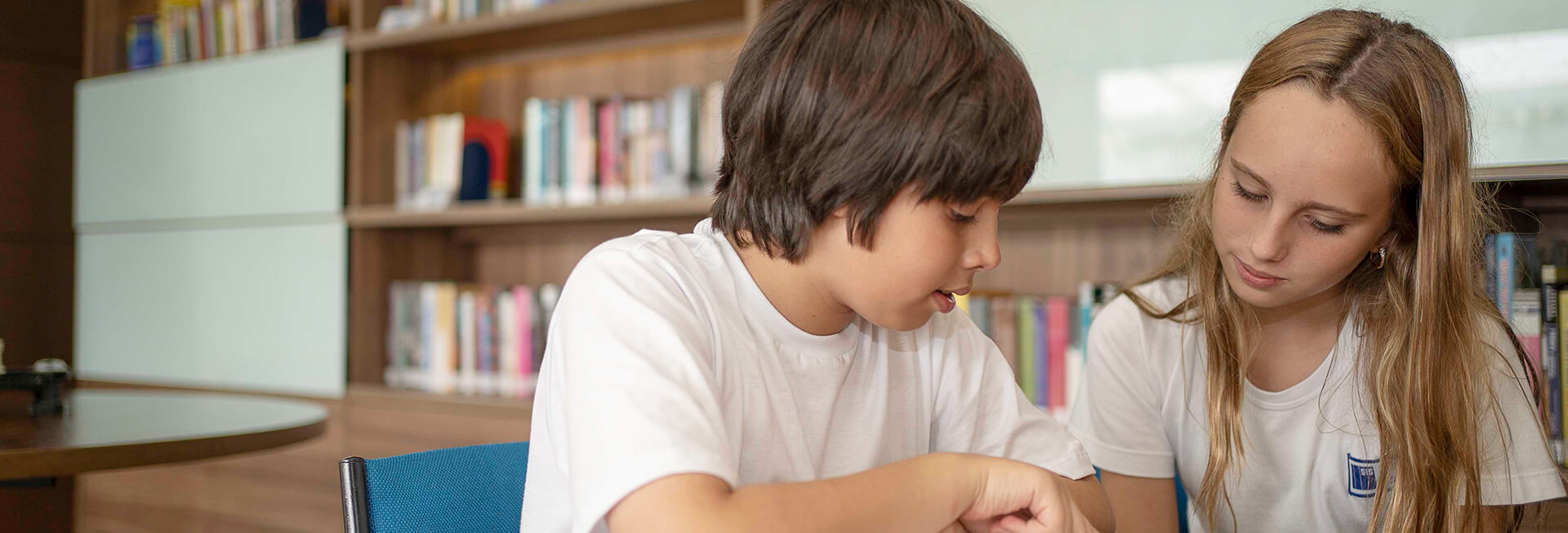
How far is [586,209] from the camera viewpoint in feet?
7.76

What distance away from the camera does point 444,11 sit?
2.62 m

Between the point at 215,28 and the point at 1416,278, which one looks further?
the point at 215,28

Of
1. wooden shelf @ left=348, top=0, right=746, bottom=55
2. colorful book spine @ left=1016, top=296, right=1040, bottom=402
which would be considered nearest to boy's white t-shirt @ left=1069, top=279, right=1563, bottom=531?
colorful book spine @ left=1016, top=296, right=1040, bottom=402

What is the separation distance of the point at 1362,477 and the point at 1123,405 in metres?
0.25

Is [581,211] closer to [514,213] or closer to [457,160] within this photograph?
[514,213]

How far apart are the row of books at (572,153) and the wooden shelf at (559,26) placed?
0.56 ft

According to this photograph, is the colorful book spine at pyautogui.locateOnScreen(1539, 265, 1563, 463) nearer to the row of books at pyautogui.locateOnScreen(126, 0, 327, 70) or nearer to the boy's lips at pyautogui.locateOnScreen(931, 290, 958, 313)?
the boy's lips at pyautogui.locateOnScreen(931, 290, 958, 313)

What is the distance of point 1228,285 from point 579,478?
0.81 meters

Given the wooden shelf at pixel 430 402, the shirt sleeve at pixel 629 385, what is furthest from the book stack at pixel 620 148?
the shirt sleeve at pixel 629 385

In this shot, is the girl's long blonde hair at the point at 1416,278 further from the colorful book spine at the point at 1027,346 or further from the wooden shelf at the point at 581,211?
the colorful book spine at the point at 1027,346

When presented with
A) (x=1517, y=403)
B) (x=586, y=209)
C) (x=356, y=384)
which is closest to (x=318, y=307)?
(x=356, y=384)

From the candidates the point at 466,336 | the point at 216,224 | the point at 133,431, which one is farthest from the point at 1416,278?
the point at 216,224

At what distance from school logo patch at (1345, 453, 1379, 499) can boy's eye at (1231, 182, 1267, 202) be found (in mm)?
305

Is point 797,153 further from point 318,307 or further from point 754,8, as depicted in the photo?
point 318,307
